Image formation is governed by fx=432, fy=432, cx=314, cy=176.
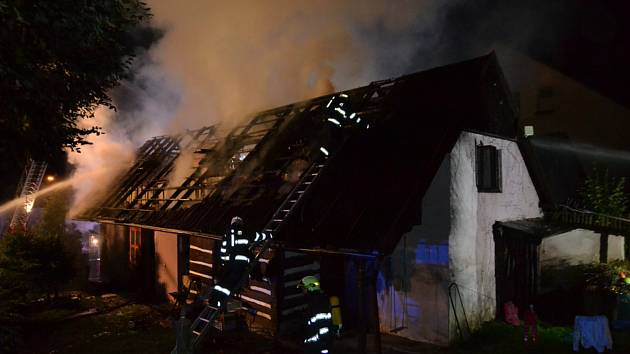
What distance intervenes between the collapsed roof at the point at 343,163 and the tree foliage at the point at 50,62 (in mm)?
4136

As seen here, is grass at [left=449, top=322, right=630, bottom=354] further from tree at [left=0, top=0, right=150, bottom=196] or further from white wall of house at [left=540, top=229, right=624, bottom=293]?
tree at [left=0, top=0, right=150, bottom=196]

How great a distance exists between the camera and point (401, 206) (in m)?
7.88

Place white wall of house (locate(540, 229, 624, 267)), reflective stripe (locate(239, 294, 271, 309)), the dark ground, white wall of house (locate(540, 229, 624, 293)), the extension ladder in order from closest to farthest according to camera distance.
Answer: the extension ladder < the dark ground < reflective stripe (locate(239, 294, 271, 309)) < white wall of house (locate(540, 229, 624, 293)) < white wall of house (locate(540, 229, 624, 267))

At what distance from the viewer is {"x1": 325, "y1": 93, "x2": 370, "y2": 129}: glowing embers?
1069 centimetres

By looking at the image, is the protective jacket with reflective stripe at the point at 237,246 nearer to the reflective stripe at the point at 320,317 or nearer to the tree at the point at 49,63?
the reflective stripe at the point at 320,317

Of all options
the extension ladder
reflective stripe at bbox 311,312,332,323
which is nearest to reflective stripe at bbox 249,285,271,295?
the extension ladder

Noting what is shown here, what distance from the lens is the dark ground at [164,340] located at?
28.5ft

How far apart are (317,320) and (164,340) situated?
5.28 m

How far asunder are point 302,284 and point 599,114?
21754 mm

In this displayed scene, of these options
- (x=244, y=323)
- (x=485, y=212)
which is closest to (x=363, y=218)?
(x=485, y=212)

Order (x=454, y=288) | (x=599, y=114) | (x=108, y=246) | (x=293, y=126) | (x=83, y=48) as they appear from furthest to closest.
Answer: (x=599, y=114) → (x=108, y=246) → (x=293, y=126) → (x=454, y=288) → (x=83, y=48)

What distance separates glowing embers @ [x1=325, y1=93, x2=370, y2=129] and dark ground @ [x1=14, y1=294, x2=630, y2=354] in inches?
201

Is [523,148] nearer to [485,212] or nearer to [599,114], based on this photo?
[485,212]

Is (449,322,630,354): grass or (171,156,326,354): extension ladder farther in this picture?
(449,322,630,354): grass
